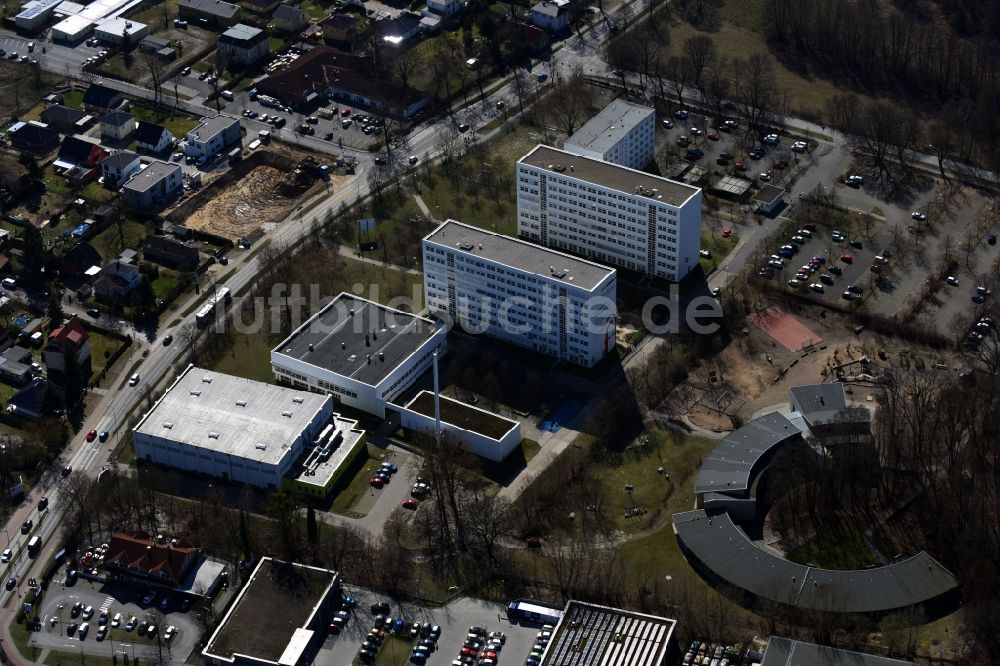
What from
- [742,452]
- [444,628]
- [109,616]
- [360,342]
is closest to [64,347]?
[360,342]

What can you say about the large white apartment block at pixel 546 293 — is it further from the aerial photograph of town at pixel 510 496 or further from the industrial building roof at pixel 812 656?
the industrial building roof at pixel 812 656

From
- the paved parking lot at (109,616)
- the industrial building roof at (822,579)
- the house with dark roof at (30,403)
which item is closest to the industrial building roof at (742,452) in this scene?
the industrial building roof at (822,579)

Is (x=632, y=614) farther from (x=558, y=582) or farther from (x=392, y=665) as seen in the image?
(x=392, y=665)

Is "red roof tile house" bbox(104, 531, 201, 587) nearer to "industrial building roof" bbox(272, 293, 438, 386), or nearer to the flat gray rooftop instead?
"industrial building roof" bbox(272, 293, 438, 386)

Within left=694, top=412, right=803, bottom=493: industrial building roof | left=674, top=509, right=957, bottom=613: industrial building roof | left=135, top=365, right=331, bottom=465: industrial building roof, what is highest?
left=135, top=365, right=331, bottom=465: industrial building roof

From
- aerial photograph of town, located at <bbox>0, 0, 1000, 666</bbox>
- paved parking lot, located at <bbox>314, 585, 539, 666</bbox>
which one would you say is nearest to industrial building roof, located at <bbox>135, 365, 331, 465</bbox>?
aerial photograph of town, located at <bbox>0, 0, 1000, 666</bbox>

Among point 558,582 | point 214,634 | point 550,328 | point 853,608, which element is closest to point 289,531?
point 214,634
